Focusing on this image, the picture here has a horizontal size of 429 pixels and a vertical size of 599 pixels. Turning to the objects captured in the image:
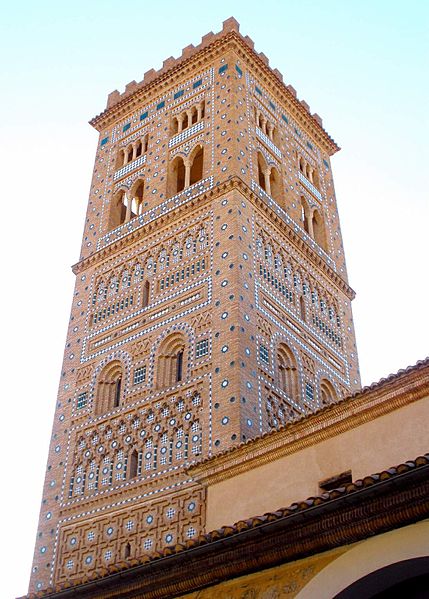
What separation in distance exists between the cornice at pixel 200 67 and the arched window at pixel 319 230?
3.05 metres

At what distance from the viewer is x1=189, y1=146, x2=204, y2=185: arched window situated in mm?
18391

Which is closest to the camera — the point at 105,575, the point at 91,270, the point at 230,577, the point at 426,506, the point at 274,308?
the point at 426,506

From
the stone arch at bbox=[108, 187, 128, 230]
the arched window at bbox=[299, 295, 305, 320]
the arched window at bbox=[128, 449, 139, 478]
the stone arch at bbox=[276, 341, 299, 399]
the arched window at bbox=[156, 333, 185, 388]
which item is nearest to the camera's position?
the arched window at bbox=[128, 449, 139, 478]

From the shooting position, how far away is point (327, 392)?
15961mm

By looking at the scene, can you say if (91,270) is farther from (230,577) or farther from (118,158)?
(230,577)

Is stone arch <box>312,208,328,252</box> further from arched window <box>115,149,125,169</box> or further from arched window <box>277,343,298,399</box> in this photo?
arched window <box>115,149,125,169</box>

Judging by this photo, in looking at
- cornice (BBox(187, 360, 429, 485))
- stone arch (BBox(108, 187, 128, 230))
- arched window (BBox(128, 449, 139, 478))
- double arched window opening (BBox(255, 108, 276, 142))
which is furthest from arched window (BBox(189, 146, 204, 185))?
cornice (BBox(187, 360, 429, 485))

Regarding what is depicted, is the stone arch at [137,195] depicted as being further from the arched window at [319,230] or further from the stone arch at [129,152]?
the arched window at [319,230]

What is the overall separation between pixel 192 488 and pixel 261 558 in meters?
5.12

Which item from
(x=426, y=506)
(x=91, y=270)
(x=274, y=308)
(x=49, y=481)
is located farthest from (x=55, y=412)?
(x=426, y=506)

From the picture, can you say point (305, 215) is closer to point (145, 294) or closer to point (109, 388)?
point (145, 294)

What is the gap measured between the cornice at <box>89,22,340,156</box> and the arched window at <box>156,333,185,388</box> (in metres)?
8.03

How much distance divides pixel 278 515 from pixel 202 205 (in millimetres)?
10111

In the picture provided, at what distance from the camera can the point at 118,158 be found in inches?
790
